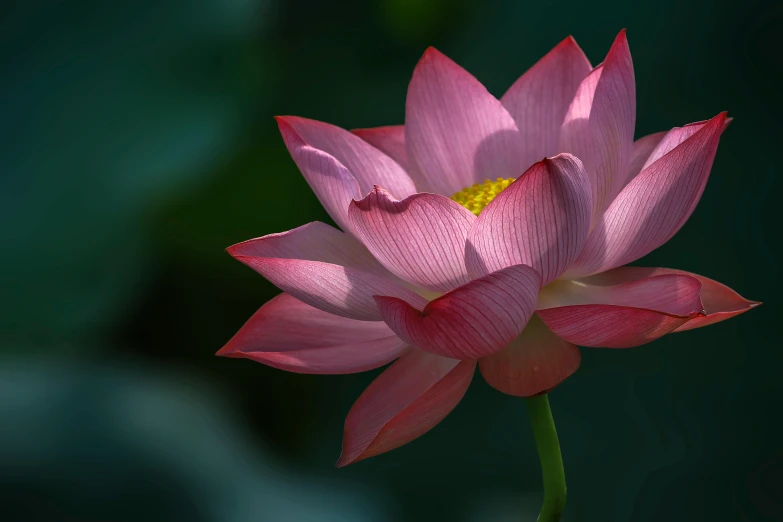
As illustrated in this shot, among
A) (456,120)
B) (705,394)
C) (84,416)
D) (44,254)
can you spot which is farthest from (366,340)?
(44,254)

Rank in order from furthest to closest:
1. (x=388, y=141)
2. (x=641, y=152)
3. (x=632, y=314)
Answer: (x=388, y=141) → (x=641, y=152) → (x=632, y=314)

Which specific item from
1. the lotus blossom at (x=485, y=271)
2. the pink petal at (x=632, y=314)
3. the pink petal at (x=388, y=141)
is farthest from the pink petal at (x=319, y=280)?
the pink petal at (x=388, y=141)

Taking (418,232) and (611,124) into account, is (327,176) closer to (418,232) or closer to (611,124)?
(418,232)

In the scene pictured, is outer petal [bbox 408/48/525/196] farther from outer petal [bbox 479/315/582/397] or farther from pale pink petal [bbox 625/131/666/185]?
outer petal [bbox 479/315/582/397]

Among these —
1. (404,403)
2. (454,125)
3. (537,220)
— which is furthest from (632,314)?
(454,125)

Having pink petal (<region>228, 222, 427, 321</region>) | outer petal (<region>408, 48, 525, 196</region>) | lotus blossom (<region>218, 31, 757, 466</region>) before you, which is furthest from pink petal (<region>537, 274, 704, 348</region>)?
outer petal (<region>408, 48, 525, 196</region>)

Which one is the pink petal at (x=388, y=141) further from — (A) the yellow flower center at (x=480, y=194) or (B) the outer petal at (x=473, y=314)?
(B) the outer petal at (x=473, y=314)

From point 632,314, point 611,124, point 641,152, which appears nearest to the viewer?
point 632,314
